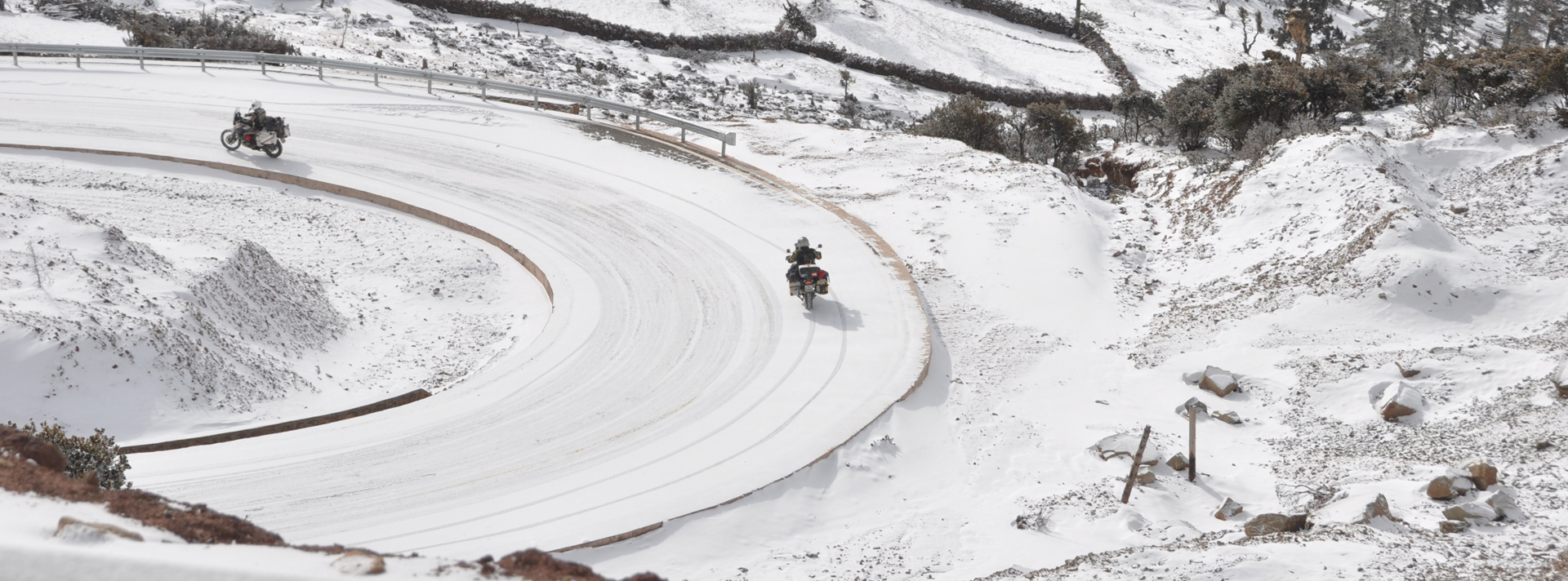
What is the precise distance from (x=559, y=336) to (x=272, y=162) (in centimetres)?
1211

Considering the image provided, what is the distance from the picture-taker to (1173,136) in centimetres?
2959

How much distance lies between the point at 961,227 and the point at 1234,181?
256 inches

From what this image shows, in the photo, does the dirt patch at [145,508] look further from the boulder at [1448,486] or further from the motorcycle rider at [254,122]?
the motorcycle rider at [254,122]

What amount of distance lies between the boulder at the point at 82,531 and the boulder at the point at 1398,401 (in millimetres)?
15476

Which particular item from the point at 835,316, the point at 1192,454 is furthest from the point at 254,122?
the point at 1192,454

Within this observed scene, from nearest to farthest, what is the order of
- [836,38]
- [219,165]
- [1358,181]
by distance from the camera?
[1358,181], [219,165], [836,38]

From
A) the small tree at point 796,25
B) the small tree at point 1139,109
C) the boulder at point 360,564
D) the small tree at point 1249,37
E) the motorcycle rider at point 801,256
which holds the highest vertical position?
the small tree at point 1249,37

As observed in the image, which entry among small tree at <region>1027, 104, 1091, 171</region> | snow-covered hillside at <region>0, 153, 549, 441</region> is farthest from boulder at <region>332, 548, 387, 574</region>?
small tree at <region>1027, 104, 1091, 171</region>

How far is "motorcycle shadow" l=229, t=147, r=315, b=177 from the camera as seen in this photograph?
2538 centimetres

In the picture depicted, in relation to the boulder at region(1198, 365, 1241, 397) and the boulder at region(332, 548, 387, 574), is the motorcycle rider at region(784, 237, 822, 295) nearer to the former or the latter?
the boulder at region(1198, 365, 1241, 397)

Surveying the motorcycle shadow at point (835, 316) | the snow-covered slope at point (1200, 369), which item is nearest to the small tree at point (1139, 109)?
the snow-covered slope at point (1200, 369)

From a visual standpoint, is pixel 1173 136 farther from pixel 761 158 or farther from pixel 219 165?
pixel 219 165

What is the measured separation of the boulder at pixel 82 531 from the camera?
4.39m

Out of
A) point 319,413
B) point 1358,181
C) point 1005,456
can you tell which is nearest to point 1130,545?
point 1005,456
